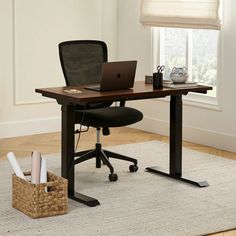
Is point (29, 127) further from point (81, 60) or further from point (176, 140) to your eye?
point (176, 140)

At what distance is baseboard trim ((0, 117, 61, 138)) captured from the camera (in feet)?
22.1

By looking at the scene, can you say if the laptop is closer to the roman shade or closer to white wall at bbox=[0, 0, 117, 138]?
the roman shade

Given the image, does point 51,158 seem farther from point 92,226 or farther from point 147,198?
point 92,226

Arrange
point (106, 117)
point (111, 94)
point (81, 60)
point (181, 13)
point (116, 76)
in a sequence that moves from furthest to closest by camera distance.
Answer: point (181, 13) < point (81, 60) < point (106, 117) < point (116, 76) < point (111, 94)

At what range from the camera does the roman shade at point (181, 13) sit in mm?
6098

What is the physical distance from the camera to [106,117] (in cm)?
499

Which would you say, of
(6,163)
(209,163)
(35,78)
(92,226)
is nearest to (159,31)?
(35,78)

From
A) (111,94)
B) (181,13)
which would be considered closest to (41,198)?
(111,94)

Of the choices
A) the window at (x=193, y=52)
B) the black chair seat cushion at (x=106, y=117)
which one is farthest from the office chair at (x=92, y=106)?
the window at (x=193, y=52)

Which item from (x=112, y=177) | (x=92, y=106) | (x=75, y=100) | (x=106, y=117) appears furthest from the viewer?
(x=92, y=106)

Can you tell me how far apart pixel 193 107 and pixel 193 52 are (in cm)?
55

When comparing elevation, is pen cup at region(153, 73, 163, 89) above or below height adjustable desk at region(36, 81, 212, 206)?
above

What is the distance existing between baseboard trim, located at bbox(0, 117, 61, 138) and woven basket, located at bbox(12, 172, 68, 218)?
2.40 meters

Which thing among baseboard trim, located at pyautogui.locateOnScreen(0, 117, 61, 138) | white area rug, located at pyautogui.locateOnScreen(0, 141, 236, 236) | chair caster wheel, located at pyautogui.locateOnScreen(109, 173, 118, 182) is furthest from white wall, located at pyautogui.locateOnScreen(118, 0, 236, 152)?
chair caster wheel, located at pyautogui.locateOnScreen(109, 173, 118, 182)
